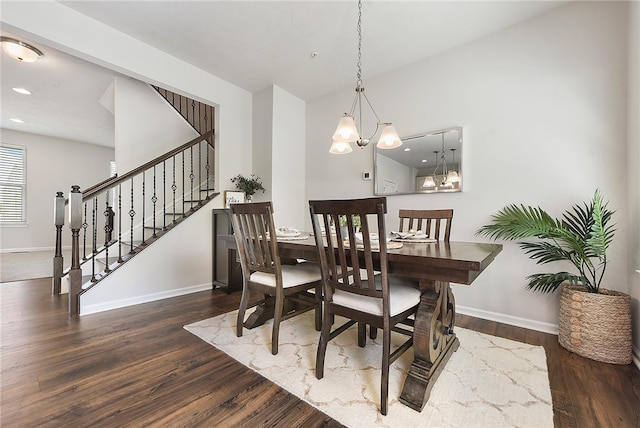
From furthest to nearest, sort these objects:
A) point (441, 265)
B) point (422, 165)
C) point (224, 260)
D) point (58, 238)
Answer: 1. point (224, 260)
2. point (58, 238)
3. point (422, 165)
4. point (441, 265)

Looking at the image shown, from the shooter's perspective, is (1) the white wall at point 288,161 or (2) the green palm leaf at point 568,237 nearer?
(2) the green palm leaf at point 568,237

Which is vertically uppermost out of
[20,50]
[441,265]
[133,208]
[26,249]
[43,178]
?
[20,50]

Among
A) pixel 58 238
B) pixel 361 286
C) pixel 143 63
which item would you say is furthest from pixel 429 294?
pixel 58 238

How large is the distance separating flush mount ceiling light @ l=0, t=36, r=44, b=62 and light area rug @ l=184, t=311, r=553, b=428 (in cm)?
347

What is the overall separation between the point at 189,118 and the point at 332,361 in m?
4.22

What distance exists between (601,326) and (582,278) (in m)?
0.34

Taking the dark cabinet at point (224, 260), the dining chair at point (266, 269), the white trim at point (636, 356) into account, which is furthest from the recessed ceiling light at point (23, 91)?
the white trim at point (636, 356)

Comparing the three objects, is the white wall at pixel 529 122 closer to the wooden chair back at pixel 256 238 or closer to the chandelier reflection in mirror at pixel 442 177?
the chandelier reflection in mirror at pixel 442 177

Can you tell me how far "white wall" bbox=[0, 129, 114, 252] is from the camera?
6125 mm

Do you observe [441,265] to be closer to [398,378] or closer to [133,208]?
[398,378]

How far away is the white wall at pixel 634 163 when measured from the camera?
181cm

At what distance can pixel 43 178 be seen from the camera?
6.41 m

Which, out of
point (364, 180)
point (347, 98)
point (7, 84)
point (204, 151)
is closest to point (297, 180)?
point (364, 180)

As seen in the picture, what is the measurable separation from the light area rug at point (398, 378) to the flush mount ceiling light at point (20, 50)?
11.4 ft
